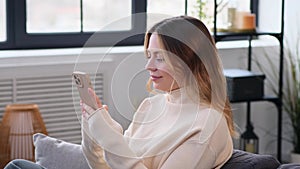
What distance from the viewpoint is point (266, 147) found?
4301mm

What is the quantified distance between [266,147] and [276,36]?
81cm

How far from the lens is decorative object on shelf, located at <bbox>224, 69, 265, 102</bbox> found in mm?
3793

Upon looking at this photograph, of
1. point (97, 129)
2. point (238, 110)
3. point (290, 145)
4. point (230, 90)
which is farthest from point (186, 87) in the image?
point (290, 145)

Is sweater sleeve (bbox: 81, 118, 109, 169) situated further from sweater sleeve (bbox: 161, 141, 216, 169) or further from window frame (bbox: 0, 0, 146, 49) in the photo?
window frame (bbox: 0, 0, 146, 49)

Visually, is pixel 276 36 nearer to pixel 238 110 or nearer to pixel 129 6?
pixel 238 110

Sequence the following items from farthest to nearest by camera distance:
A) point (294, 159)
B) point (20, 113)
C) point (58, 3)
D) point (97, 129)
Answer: point (294, 159)
point (58, 3)
point (20, 113)
point (97, 129)

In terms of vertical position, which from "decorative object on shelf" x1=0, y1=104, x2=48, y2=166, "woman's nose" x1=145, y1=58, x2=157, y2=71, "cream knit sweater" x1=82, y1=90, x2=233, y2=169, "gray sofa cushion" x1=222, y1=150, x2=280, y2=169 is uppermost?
"woman's nose" x1=145, y1=58, x2=157, y2=71

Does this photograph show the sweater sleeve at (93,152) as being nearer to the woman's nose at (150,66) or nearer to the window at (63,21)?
the woman's nose at (150,66)

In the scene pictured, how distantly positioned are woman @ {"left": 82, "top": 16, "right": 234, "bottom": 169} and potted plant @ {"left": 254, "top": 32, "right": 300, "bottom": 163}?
2.23m

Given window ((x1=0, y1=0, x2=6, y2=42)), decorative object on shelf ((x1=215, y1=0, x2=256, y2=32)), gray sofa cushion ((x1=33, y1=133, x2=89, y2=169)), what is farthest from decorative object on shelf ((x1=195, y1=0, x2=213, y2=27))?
gray sofa cushion ((x1=33, y1=133, x2=89, y2=169))

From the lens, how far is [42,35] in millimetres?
3748

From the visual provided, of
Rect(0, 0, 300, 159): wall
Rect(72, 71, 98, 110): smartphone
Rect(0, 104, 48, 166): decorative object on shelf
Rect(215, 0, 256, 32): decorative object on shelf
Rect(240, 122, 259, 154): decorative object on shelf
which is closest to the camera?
Rect(72, 71, 98, 110): smartphone

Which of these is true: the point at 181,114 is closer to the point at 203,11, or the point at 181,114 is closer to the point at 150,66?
the point at 150,66

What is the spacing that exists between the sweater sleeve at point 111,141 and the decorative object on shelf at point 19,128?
1.57m
